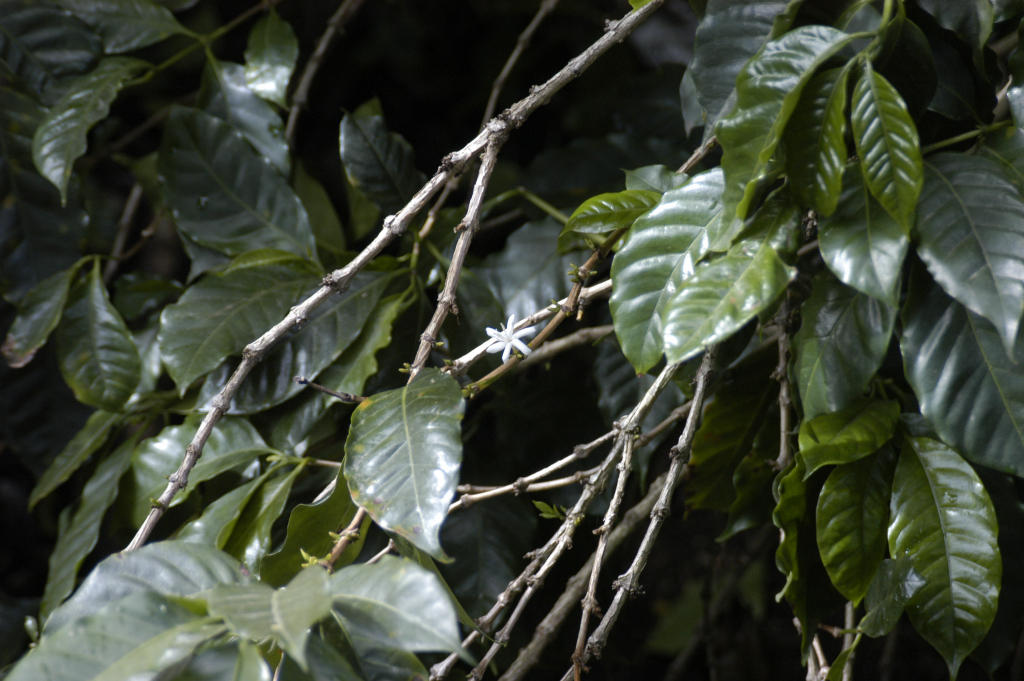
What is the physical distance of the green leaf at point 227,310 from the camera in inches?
32.4

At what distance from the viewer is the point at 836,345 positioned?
0.65 m

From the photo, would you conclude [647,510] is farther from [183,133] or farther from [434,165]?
[434,165]

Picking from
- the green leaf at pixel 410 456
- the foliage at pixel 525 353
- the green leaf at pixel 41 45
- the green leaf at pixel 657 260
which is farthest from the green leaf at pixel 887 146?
the green leaf at pixel 41 45

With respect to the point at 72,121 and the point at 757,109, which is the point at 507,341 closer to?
the point at 757,109

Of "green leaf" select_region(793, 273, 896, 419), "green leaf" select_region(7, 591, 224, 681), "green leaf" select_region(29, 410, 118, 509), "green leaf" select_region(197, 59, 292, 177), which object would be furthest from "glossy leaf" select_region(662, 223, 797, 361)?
"green leaf" select_region(29, 410, 118, 509)

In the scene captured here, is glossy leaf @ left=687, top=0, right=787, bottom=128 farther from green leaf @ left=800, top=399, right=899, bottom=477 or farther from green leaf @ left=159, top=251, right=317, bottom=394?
green leaf @ left=159, top=251, right=317, bottom=394

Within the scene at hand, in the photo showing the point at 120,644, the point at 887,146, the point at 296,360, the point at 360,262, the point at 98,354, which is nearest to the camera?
the point at 120,644

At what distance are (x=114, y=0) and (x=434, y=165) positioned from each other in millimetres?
625

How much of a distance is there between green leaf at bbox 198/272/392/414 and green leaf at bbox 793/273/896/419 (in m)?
0.47

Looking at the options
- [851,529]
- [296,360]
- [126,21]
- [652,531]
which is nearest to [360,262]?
[296,360]

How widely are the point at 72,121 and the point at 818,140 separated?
0.87 meters

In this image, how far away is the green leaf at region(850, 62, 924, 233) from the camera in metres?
0.56

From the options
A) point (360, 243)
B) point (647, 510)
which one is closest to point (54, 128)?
point (360, 243)

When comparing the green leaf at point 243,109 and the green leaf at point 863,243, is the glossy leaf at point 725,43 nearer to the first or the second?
the green leaf at point 863,243
